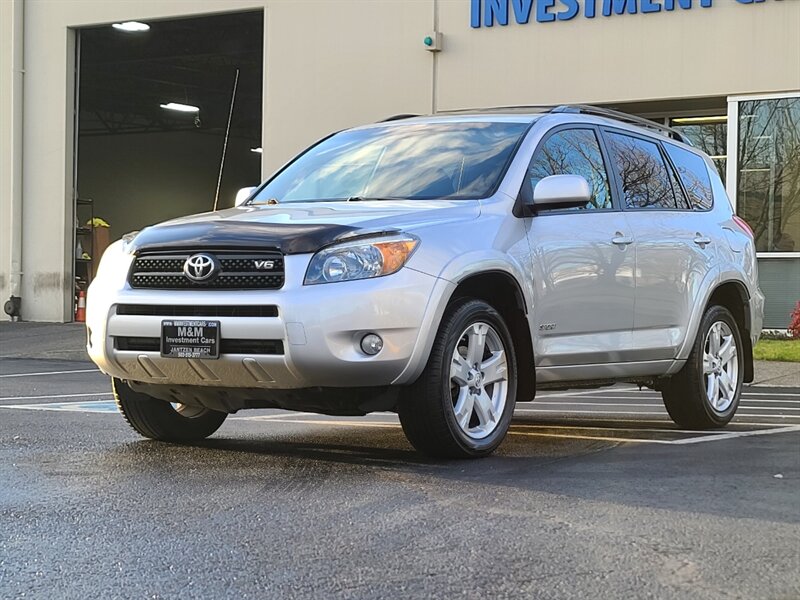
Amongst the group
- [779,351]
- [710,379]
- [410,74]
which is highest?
[410,74]

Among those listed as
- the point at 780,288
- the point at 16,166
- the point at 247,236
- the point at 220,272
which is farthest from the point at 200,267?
the point at 16,166

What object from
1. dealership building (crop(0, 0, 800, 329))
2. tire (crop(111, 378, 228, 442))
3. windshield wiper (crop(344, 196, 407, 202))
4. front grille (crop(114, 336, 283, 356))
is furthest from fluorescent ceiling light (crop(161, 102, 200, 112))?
front grille (crop(114, 336, 283, 356))

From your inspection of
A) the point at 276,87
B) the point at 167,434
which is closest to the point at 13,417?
the point at 167,434

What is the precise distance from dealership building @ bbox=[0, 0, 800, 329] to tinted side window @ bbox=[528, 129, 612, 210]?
6027 mm

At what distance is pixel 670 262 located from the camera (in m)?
6.94

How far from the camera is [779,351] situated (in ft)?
44.1

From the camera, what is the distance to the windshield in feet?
20.3

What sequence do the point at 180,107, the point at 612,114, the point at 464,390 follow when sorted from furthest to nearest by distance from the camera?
the point at 180,107, the point at 612,114, the point at 464,390

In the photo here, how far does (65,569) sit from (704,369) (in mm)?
4644

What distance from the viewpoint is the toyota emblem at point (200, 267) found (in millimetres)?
5332

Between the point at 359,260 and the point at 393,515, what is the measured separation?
1.32 meters

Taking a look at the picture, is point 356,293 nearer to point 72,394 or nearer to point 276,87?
point 72,394

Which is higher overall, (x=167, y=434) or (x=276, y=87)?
(x=276, y=87)

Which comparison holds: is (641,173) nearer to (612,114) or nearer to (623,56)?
(612,114)
